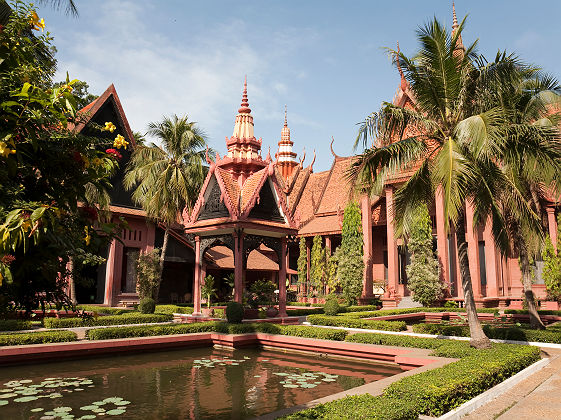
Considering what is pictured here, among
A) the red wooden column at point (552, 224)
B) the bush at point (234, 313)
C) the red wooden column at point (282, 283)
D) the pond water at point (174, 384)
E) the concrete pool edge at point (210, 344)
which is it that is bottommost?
the pond water at point (174, 384)

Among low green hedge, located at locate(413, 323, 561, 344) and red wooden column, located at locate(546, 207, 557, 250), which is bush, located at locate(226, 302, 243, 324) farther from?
red wooden column, located at locate(546, 207, 557, 250)

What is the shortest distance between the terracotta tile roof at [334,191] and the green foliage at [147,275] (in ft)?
52.6

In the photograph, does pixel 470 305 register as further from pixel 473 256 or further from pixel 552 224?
pixel 552 224

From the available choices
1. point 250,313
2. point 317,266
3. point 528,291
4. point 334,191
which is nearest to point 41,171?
point 528,291

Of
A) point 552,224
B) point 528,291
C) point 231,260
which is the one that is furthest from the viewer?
point 231,260

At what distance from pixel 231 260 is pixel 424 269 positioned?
44.3 ft

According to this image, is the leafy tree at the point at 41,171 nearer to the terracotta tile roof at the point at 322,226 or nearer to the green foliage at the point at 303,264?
the terracotta tile roof at the point at 322,226

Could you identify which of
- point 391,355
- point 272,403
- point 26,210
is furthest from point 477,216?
point 26,210

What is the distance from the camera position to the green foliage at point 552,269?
68.0 feet

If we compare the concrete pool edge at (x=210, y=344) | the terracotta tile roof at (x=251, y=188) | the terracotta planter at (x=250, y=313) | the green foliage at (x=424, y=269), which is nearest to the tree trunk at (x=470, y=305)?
the concrete pool edge at (x=210, y=344)

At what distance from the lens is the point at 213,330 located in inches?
588

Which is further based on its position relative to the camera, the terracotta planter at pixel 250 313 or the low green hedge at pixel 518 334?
the terracotta planter at pixel 250 313

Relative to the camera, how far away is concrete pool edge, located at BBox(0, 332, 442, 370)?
34.2ft

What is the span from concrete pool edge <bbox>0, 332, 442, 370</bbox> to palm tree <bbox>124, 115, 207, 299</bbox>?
1076 centimetres
